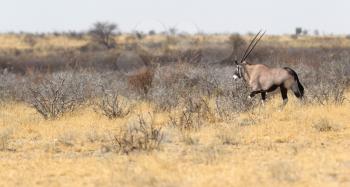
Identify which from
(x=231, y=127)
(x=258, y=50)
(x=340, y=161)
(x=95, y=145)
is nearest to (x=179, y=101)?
(x=231, y=127)

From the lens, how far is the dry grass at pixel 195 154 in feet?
28.3

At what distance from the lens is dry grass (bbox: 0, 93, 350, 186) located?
8.62 metres

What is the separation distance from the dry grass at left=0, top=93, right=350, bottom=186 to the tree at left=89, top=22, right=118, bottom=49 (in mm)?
48124

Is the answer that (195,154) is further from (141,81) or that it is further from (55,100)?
(141,81)

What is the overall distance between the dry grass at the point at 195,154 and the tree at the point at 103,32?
158ft

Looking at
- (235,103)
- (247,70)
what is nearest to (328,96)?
(247,70)

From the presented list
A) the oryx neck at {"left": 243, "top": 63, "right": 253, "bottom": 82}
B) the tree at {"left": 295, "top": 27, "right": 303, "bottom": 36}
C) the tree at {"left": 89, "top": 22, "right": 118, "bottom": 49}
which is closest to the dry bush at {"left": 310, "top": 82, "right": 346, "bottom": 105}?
the oryx neck at {"left": 243, "top": 63, "right": 253, "bottom": 82}

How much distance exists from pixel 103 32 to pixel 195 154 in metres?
56.4

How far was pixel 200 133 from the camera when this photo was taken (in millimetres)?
13086

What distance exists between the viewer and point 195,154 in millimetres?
10477

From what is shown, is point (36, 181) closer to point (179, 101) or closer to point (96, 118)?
point (96, 118)

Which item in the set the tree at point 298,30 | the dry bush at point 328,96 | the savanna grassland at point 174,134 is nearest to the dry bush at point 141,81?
the savanna grassland at point 174,134

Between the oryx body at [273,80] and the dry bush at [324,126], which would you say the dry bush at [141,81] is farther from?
the dry bush at [324,126]

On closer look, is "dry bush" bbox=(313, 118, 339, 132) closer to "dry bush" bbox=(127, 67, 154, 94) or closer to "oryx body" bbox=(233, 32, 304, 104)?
"oryx body" bbox=(233, 32, 304, 104)
